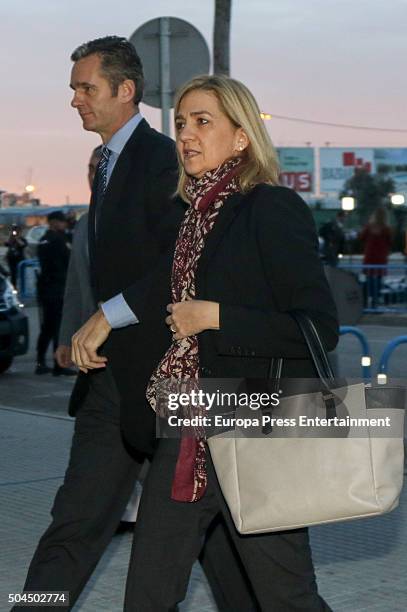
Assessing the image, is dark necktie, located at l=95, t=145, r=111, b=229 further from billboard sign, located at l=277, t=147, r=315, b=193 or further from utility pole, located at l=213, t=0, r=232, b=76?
billboard sign, located at l=277, t=147, r=315, b=193

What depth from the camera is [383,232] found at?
71.6ft

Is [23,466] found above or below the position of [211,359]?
below

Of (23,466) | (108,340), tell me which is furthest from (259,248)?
(23,466)

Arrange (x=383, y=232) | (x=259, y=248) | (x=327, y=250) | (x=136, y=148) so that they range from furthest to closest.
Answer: (x=327, y=250), (x=383, y=232), (x=136, y=148), (x=259, y=248)

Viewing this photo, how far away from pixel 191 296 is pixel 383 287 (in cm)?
1748

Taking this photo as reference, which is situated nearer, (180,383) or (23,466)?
(180,383)

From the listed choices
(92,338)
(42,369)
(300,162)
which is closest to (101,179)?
(92,338)

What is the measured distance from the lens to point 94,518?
3930mm

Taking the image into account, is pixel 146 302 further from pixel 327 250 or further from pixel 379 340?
pixel 327 250

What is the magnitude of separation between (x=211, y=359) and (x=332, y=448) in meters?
0.43

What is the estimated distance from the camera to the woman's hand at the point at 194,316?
331 cm

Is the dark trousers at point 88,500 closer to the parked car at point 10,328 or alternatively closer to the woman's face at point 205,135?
the woman's face at point 205,135

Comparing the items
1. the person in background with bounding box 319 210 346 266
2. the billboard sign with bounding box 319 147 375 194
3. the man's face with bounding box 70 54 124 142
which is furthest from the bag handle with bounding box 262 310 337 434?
the billboard sign with bounding box 319 147 375 194

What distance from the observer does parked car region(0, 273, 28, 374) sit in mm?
13273
